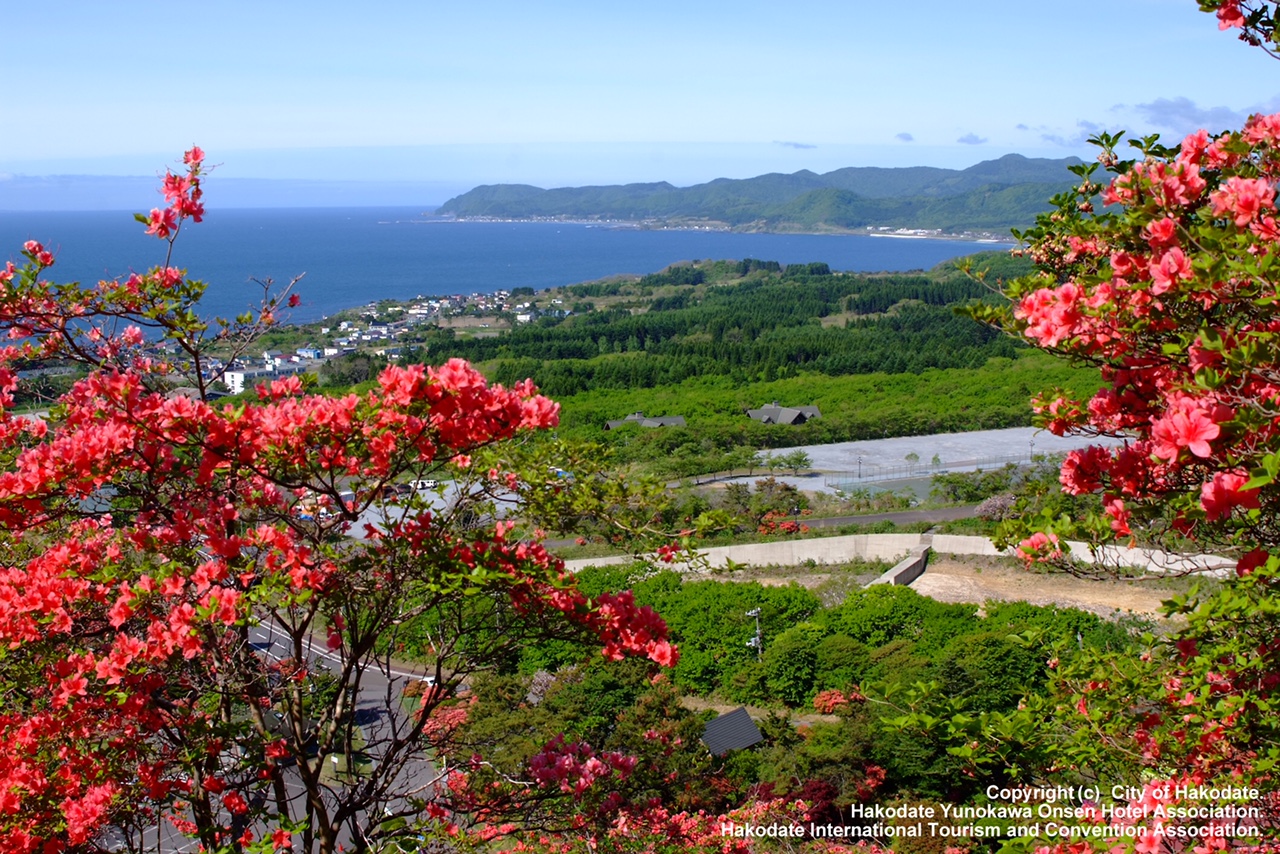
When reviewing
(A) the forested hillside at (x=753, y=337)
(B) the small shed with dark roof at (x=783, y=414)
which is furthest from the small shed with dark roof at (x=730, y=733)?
(A) the forested hillside at (x=753, y=337)

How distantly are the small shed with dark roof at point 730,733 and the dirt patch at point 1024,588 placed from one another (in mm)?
5800

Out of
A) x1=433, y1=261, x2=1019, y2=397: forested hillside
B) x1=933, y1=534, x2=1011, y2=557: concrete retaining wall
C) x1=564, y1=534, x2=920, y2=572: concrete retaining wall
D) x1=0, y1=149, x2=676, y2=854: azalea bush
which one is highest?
x1=0, y1=149, x2=676, y2=854: azalea bush

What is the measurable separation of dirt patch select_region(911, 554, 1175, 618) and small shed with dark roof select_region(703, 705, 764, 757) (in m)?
5.80

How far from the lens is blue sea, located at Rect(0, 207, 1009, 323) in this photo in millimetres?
87625

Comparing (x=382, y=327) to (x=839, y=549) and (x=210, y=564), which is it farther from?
(x=210, y=564)

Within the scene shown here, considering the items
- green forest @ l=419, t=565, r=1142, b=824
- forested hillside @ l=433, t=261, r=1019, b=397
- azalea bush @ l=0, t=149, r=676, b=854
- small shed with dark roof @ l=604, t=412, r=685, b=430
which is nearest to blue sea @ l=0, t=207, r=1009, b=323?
forested hillside @ l=433, t=261, r=1019, b=397

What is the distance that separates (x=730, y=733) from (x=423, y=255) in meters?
135

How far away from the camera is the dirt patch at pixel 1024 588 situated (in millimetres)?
14773

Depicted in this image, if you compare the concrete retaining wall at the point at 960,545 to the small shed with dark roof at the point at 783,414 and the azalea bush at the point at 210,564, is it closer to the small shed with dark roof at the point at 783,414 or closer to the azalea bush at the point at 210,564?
the small shed with dark roof at the point at 783,414

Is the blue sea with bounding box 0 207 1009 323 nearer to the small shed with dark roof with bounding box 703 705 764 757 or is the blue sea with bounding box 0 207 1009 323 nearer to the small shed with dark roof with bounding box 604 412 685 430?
the small shed with dark roof with bounding box 604 412 685 430

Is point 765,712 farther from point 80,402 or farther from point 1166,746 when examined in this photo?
point 80,402

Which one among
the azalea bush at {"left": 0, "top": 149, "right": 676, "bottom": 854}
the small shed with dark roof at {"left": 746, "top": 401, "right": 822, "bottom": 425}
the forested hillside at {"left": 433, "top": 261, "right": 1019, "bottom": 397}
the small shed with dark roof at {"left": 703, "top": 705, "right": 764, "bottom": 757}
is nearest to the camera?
the azalea bush at {"left": 0, "top": 149, "right": 676, "bottom": 854}

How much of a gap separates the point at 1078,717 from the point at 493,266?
4846 inches

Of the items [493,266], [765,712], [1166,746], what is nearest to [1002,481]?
[765,712]
